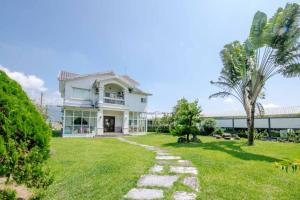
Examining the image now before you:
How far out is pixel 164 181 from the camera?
18.9ft

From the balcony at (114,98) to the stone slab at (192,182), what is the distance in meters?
21.2

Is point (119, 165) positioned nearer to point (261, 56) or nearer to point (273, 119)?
point (261, 56)

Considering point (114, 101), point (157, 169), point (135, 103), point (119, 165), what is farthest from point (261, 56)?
point (135, 103)

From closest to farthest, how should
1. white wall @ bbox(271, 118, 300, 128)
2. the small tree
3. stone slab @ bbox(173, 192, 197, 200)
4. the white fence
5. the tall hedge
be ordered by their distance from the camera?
the tall hedge < stone slab @ bbox(173, 192, 197, 200) < the small tree < white wall @ bbox(271, 118, 300, 128) < the white fence

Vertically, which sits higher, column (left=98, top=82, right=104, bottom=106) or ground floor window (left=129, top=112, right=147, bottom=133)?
column (left=98, top=82, right=104, bottom=106)

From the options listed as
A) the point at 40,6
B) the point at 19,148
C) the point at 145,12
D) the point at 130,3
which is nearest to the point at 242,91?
the point at 145,12

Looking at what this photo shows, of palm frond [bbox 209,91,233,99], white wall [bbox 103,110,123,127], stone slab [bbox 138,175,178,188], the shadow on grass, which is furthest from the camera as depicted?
white wall [bbox 103,110,123,127]

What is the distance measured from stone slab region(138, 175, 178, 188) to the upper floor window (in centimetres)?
2044

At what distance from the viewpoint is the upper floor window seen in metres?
24.4

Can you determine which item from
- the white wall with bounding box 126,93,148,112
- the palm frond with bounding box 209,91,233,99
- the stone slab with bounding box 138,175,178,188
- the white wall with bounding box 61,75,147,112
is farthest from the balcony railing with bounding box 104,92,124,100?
the stone slab with bounding box 138,175,178,188

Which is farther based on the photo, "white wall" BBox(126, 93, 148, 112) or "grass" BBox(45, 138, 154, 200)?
"white wall" BBox(126, 93, 148, 112)

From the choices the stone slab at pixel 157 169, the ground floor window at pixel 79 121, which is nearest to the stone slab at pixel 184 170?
the stone slab at pixel 157 169

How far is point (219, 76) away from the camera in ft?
62.1

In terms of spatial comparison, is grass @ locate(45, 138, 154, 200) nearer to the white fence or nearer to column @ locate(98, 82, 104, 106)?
column @ locate(98, 82, 104, 106)
